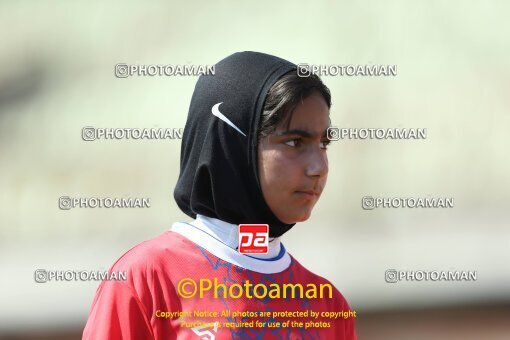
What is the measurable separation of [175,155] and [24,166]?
0.39 meters

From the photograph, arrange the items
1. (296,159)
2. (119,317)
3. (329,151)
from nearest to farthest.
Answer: (119,317) < (296,159) < (329,151)

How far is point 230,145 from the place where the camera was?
1.11m

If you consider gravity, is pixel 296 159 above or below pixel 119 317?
above

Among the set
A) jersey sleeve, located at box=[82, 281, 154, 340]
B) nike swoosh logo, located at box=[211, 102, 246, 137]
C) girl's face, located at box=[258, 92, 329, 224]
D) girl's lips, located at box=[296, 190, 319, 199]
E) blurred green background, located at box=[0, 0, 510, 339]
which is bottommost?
jersey sleeve, located at box=[82, 281, 154, 340]

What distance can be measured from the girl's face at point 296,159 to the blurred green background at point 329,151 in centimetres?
71

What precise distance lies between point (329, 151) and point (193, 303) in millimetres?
1028

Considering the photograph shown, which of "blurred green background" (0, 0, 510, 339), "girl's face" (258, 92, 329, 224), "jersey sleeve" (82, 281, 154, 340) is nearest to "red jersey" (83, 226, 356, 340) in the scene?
"jersey sleeve" (82, 281, 154, 340)

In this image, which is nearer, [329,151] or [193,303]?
[193,303]

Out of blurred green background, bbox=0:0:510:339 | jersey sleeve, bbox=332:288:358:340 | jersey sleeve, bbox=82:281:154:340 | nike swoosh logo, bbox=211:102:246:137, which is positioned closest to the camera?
jersey sleeve, bbox=82:281:154:340

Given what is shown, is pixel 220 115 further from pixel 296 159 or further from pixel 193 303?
pixel 193 303

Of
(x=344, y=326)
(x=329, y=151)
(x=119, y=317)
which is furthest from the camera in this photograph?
(x=329, y=151)

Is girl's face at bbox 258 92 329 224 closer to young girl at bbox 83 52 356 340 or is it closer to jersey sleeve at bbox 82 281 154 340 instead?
young girl at bbox 83 52 356 340

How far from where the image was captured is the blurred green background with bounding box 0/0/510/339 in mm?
1848

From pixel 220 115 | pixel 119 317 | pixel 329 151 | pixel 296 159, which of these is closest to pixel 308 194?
pixel 296 159
